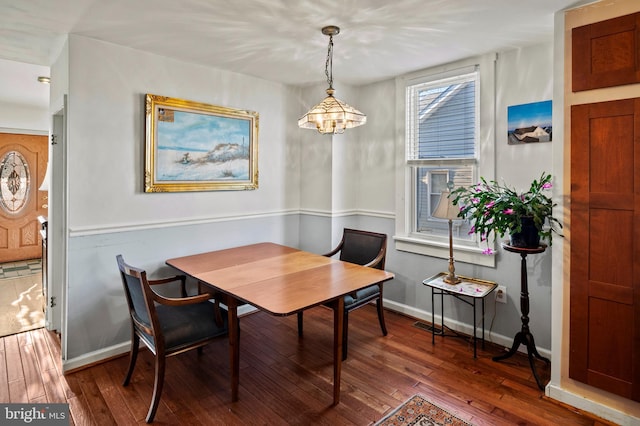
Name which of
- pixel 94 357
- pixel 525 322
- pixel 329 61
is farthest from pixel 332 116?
pixel 94 357

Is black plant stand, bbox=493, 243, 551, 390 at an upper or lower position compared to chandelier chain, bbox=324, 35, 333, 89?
lower

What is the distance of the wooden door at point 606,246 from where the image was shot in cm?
196

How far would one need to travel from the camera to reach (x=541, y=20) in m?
2.30

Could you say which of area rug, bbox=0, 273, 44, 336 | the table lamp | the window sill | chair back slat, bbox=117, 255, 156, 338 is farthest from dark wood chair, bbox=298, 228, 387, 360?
area rug, bbox=0, 273, 44, 336

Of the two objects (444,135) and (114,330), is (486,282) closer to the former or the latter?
(444,135)

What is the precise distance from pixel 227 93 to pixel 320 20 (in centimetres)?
144

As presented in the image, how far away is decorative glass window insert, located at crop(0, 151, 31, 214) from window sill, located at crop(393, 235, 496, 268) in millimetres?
5792

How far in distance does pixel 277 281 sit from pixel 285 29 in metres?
Result: 1.69

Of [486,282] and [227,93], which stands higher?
[227,93]

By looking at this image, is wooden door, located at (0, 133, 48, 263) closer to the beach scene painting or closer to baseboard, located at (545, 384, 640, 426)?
the beach scene painting

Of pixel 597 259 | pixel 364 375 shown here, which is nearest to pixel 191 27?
pixel 364 375

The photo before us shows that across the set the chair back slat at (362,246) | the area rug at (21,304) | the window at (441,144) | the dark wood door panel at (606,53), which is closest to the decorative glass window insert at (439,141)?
the window at (441,144)

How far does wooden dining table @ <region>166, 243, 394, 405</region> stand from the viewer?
212 centimetres

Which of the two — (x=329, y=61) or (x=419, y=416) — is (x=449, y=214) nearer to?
(x=419, y=416)
